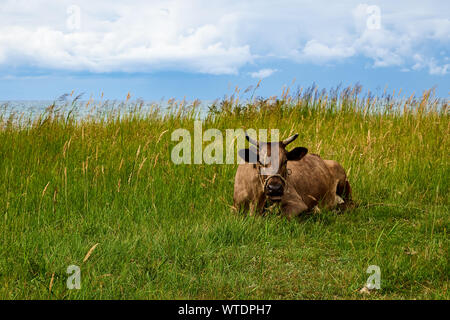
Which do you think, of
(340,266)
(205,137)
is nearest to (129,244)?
(340,266)

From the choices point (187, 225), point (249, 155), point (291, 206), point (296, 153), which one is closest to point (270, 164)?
point (249, 155)

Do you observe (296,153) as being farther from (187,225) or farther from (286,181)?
(187,225)

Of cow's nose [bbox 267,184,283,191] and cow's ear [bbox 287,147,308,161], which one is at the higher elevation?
cow's ear [bbox 287,147,308,161]

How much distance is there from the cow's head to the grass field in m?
0.57

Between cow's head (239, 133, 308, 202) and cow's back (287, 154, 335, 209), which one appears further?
cow's back (287, 154, 335, 209)

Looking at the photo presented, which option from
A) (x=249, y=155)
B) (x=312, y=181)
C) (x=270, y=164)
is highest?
(x=249, y=155)

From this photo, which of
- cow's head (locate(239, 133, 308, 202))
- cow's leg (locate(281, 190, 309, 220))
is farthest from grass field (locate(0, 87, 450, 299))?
cow's head (locate(239, 133, 308, 202))

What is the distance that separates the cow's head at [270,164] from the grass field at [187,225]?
1.86 ft

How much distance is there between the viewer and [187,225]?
6.06 m

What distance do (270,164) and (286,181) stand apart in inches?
31.1

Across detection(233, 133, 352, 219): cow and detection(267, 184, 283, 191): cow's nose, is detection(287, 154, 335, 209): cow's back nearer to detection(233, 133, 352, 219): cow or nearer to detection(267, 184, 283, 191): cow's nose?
detection(233, 133, 352, 219): cow

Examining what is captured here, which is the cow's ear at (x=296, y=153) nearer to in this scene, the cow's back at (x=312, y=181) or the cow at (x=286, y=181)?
the cow at (x=286, y=181)

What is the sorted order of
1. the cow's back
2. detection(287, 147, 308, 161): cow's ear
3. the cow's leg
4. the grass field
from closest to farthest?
the grass field, detection(287, 147, 308, 161): cow's ear, the cow's leg, the cow's back

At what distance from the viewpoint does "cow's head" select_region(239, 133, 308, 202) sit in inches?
222
